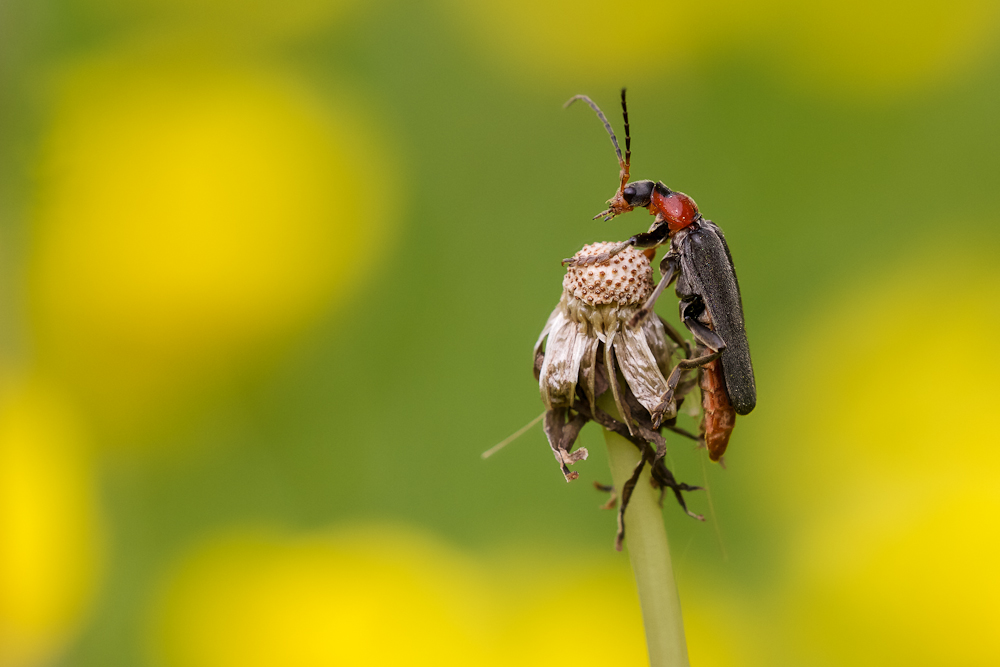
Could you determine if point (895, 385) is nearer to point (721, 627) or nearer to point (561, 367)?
point (721, 627)

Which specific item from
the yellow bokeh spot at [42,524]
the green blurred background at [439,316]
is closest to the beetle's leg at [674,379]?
the green blurred background at [439,316]

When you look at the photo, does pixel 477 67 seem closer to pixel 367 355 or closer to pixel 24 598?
pixel 367 355

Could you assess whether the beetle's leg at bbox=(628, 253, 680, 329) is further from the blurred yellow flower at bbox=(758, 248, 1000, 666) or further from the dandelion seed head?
the blurred yellow flower at bbox=(758, 248, 1000, 666)

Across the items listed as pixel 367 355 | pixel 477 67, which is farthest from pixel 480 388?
pixel 477 67

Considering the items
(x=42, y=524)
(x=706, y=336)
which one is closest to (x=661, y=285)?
(x=706, y=336)

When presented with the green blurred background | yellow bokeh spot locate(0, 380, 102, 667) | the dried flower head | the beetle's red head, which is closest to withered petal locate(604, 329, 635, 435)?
the dried flower head
